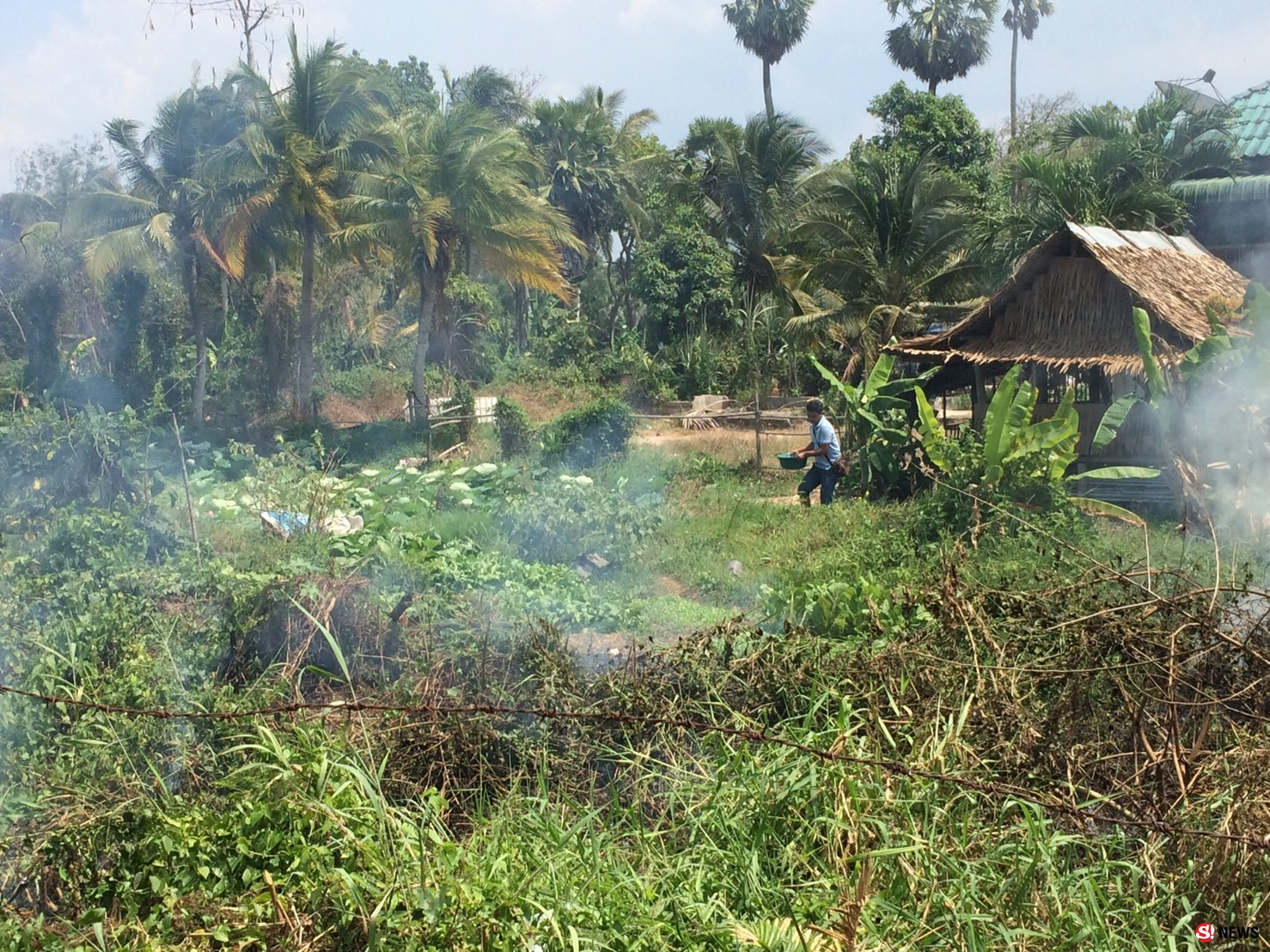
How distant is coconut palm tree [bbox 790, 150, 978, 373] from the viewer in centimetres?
1783

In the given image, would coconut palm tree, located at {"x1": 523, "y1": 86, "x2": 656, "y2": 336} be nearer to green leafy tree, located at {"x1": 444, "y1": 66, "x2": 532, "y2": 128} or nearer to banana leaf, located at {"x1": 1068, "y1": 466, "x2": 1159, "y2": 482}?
green leafy tree, located at {"x1": 444, "y1": 66, "x2": 532, "y2": 128}

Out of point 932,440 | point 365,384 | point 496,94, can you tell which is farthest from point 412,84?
point 932,440

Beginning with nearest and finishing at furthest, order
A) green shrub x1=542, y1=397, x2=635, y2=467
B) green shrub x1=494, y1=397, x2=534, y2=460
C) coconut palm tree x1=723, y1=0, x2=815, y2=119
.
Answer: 1. green shrub x1=542, y1=397, x2=635, y2=467
2. green shrub x1=494, y1=397, x2=534, y2=460
3. coconut palm tree x1=723, y1=0, x2=815, y2=119

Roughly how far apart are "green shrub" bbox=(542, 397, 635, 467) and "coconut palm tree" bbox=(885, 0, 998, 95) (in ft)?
81.6

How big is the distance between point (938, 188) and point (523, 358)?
14730 mm

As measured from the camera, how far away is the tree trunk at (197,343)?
22.4 meters

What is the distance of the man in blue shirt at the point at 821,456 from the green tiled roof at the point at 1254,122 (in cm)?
925

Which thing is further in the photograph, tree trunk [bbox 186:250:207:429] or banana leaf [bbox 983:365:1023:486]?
tree trunk [bbox 186:250:207:429]

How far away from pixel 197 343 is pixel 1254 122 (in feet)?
61.9

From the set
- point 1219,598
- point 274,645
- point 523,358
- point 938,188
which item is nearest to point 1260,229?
point 938,188

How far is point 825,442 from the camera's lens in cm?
1181

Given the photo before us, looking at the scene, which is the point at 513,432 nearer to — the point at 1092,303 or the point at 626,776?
the point at 1092,303

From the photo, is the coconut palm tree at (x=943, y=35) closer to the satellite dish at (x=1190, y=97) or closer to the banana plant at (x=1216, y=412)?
the satellite dish at (x=1190, y=97)
